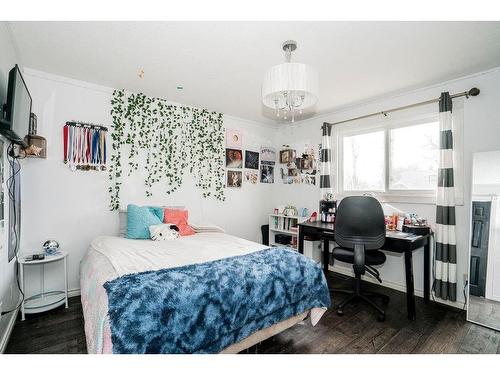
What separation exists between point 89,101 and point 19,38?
0.91 meters

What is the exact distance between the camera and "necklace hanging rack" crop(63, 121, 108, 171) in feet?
9.23

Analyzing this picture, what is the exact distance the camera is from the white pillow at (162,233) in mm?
2705

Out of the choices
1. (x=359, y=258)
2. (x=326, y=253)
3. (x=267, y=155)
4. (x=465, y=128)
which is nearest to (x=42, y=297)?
(x=359, y=258)

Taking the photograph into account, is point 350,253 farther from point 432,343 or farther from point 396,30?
point 396,30

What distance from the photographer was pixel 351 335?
210cm

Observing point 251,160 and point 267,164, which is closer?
point 251,160

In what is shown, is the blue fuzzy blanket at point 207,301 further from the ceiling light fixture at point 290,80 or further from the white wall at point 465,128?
the white wall at point 465,128

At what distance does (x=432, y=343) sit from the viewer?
200 cm

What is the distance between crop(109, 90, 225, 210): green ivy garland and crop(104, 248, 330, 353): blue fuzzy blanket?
1.97m

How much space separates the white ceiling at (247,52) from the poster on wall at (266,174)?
1.78 meters

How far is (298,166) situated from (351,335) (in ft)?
8.84

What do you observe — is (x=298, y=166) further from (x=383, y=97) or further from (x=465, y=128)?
(x=465, y=128)

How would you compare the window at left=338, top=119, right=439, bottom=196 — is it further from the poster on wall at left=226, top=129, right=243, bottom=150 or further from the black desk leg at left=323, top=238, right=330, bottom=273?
the poster on wall at left=226, top=129, right=243, bottom=150
